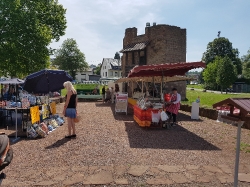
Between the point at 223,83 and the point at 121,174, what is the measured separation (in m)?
47.7

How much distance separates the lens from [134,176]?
454cm

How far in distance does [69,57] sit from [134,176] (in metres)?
65.6

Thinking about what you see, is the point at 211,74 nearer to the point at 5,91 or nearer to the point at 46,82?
the point at 5,91

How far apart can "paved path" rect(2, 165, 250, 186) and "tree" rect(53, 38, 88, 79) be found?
6427cm

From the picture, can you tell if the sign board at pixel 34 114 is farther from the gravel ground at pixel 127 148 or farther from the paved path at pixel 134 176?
the paved path at pixel 134 176

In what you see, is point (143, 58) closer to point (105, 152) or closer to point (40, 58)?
point (40, 58)

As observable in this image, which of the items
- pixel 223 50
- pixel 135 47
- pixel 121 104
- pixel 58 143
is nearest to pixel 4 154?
pixel 58 143

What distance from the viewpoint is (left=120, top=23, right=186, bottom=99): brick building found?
2386 centimetres

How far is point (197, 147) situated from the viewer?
668cm

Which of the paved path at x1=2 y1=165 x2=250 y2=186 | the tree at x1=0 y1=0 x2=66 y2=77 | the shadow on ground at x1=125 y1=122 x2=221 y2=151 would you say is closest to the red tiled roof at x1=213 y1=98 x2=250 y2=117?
the paved path at x1=2 y1=165 x2=250 y2=186

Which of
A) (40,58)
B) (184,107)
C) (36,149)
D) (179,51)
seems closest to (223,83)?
(179,51)

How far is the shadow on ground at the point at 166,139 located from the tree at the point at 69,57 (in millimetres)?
60563

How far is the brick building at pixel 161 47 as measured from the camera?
23.9m

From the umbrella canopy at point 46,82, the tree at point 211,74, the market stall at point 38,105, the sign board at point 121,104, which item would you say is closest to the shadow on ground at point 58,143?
the market stall at point 38,105
